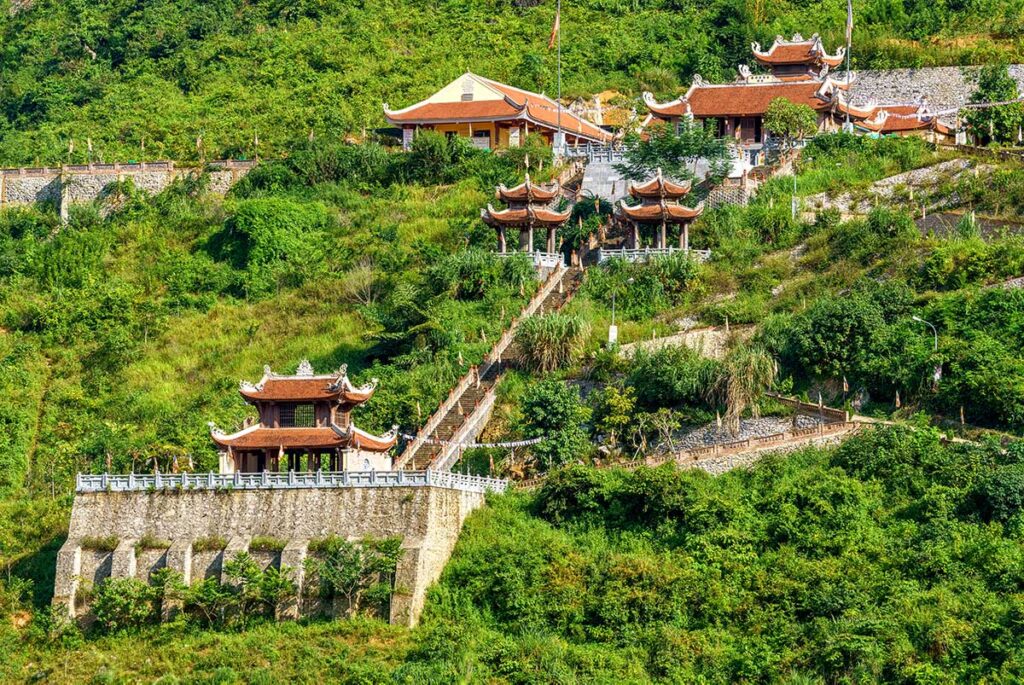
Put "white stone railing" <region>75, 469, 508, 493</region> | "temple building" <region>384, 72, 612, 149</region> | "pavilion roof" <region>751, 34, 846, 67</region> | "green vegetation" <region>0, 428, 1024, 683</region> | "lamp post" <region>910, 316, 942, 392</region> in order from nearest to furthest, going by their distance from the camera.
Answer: "green vegetation" <region>0, 428, 1024, 683</region> → "white stone railing" <region>75, 469, 508, 493</region> → "lamp post" <region>910, 316, 942, 392</region> → "pavilion roof" <region>751, 34, 846, 67</region> → "temple building" <region>384, 72, 612, 149</region>

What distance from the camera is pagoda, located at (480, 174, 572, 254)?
7000 centimetres

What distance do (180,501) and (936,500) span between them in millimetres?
19036

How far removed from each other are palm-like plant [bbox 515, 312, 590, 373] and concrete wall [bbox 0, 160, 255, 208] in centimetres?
2365

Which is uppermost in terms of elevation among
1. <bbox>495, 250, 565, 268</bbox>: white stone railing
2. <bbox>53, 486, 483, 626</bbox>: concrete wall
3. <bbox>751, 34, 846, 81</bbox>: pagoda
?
<bbox>751, 34, 846, 81</bbox>: pagoda

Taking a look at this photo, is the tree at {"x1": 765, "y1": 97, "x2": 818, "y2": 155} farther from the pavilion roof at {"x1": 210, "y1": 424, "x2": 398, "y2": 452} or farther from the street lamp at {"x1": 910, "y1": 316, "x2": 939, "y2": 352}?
the pavilion roof at {"x1": 210, "y1": 424, "x2": 398, "y2": 452}

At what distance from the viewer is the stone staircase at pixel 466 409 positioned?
58344 mm

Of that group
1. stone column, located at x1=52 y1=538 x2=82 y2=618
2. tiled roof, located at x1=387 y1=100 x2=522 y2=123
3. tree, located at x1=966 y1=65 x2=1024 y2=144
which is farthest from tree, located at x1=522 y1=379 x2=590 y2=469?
tiled roof, located at x1=387 y1=100 x2=522 y2=123

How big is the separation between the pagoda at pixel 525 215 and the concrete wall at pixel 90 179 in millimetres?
15716

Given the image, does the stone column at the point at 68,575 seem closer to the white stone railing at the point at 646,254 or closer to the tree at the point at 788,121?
the white stone railing at the point at 646,254

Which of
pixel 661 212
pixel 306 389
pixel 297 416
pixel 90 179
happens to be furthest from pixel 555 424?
pixel 90 179

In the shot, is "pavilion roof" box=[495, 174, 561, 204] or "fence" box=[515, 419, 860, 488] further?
"pavilion roof" box=[495, 174, 561, 204]

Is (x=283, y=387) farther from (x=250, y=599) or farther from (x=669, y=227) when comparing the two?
(x=669, y=227)

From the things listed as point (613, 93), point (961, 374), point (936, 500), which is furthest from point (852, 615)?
point (613, 93)

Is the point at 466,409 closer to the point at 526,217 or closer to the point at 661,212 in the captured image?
the point at 526,217
